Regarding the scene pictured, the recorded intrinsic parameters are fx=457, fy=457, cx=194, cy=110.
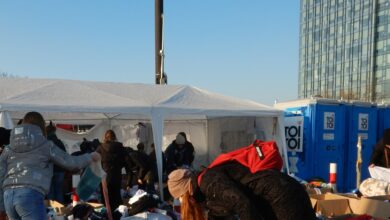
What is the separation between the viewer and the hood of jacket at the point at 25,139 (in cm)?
384

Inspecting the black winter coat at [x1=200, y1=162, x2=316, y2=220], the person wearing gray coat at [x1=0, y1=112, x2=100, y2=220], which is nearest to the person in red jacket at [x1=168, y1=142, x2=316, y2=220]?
the black winter coat at [x1=200, y1=162, x2=316, y2=220]

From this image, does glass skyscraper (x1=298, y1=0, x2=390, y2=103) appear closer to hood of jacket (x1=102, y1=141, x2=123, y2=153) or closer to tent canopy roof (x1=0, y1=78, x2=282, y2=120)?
tent canopy roof (x1=0, y1=78, x2=282, y2=120)

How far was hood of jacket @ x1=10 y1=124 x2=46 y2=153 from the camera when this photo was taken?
3.84 m

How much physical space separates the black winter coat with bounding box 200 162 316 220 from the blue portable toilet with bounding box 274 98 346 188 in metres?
6.99

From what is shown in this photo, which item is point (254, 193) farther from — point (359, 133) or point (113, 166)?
point (359, 133)

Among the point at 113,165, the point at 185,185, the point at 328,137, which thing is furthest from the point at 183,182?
the point at 328,137

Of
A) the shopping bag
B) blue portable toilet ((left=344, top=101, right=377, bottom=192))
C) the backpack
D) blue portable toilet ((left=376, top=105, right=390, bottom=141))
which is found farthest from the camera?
blue portable toilet ((left=376, top=105, right=390, bottom=141))

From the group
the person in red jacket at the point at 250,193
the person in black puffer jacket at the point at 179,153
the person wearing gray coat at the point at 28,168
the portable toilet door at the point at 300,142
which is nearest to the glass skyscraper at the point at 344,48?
the portable toilet door at the point at 300,142

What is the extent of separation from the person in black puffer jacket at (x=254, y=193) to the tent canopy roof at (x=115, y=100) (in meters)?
5.05

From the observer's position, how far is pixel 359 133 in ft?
34.4

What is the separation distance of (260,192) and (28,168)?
6.60 feet

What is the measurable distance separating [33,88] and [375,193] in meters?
5.98

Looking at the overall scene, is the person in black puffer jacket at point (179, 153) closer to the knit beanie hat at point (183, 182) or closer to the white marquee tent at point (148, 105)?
the white marquee tent at point (148, 105)

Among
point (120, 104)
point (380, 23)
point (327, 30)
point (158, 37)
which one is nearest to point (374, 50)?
point (380, 23)
